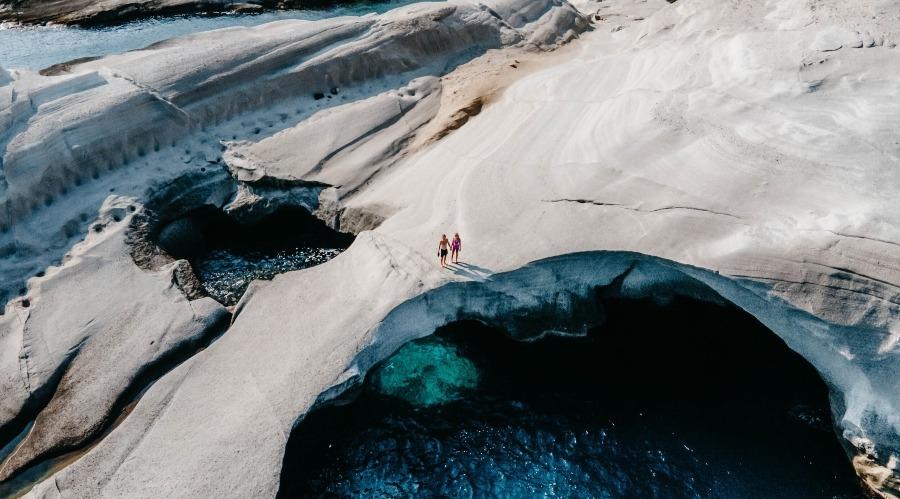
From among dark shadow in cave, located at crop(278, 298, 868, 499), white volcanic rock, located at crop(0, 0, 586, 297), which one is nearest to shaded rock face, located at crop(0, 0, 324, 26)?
white volcanic rock, located at crop(0, 0, 586, 297)

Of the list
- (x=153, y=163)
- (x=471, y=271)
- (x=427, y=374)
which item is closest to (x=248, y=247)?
(x=153, y=163)

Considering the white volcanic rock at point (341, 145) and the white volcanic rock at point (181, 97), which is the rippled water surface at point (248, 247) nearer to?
the white volcanic rock at point (341, 145)

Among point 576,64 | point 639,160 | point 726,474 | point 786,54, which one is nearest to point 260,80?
point 576,64

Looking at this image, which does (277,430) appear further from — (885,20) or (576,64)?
(885,20)

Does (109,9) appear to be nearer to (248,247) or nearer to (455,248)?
(248,247)

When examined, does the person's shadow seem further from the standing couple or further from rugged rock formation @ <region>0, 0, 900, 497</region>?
the standing couple
